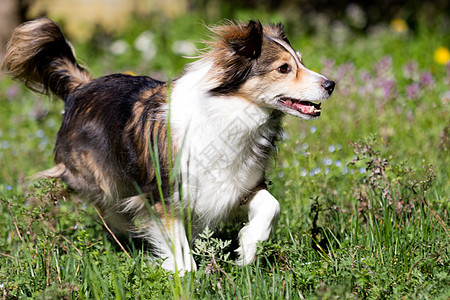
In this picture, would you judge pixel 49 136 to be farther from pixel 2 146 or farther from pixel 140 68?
pixel 140 68

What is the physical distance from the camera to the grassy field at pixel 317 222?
2643 mm

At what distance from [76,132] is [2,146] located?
93.5 inches

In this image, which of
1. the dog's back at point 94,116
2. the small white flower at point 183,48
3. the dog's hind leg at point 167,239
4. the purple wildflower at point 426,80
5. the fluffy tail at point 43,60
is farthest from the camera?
the small white flower at point 183,48

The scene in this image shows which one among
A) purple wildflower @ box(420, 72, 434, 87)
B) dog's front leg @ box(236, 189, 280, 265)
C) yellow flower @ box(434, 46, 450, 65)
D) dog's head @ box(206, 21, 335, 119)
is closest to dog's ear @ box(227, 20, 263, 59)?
dog's head @ box(206, 21, 335, 119)

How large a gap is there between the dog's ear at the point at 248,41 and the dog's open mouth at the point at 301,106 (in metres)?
0.32

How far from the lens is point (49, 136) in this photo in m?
5.84

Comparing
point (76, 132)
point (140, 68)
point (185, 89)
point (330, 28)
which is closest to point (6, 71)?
point (76, 132)

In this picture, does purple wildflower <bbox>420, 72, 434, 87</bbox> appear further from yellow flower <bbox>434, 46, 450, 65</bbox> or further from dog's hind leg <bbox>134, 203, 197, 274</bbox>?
dog's hind leg <bbox>134, 203, 197, 274</bbox>

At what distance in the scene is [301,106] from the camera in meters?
3.06

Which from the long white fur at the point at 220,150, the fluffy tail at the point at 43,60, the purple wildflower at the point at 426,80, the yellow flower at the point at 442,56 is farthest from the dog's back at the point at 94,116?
the yellow flower at the point at 442,56

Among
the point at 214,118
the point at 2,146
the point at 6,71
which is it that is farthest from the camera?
the point at 2,146

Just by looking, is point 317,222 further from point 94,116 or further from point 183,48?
point 183,48

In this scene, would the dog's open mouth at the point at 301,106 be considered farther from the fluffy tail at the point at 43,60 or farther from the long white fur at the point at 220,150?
the fluffy tail at the point at 43,60

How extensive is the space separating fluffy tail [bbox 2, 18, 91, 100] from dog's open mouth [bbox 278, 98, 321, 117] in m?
1.67
